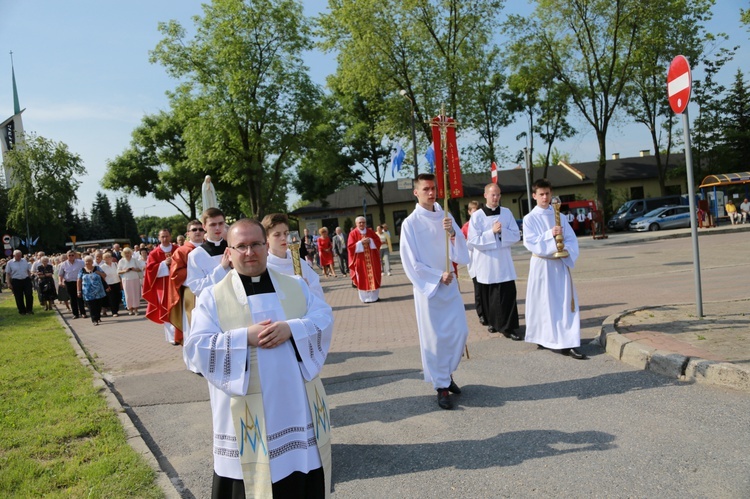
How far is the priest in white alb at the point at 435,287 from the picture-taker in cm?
550

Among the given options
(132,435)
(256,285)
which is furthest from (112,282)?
(256,285)

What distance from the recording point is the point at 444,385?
539 centimetres

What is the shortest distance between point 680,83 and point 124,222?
97697mm

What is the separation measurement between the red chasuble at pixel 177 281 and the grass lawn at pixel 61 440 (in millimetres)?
1203

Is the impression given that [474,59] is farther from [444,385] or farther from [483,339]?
[444,385]

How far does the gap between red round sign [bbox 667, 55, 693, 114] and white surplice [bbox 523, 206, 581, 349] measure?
6.68 ft

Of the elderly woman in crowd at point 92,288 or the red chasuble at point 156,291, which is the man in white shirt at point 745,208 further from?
the red chasuble at point 156,291

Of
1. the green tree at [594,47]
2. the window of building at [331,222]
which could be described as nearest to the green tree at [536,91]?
the green tree at [594,47]

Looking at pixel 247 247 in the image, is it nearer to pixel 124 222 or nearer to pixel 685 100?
pixel 685 100

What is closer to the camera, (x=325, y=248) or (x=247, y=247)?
(x=247, y=247)

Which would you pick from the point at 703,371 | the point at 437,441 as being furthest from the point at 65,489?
the point at 703,371

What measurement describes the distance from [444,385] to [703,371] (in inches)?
93.3

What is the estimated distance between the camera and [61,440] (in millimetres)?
5105

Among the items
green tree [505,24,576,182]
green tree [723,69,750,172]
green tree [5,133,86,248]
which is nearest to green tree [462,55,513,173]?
green tree [505,24,576,182]
